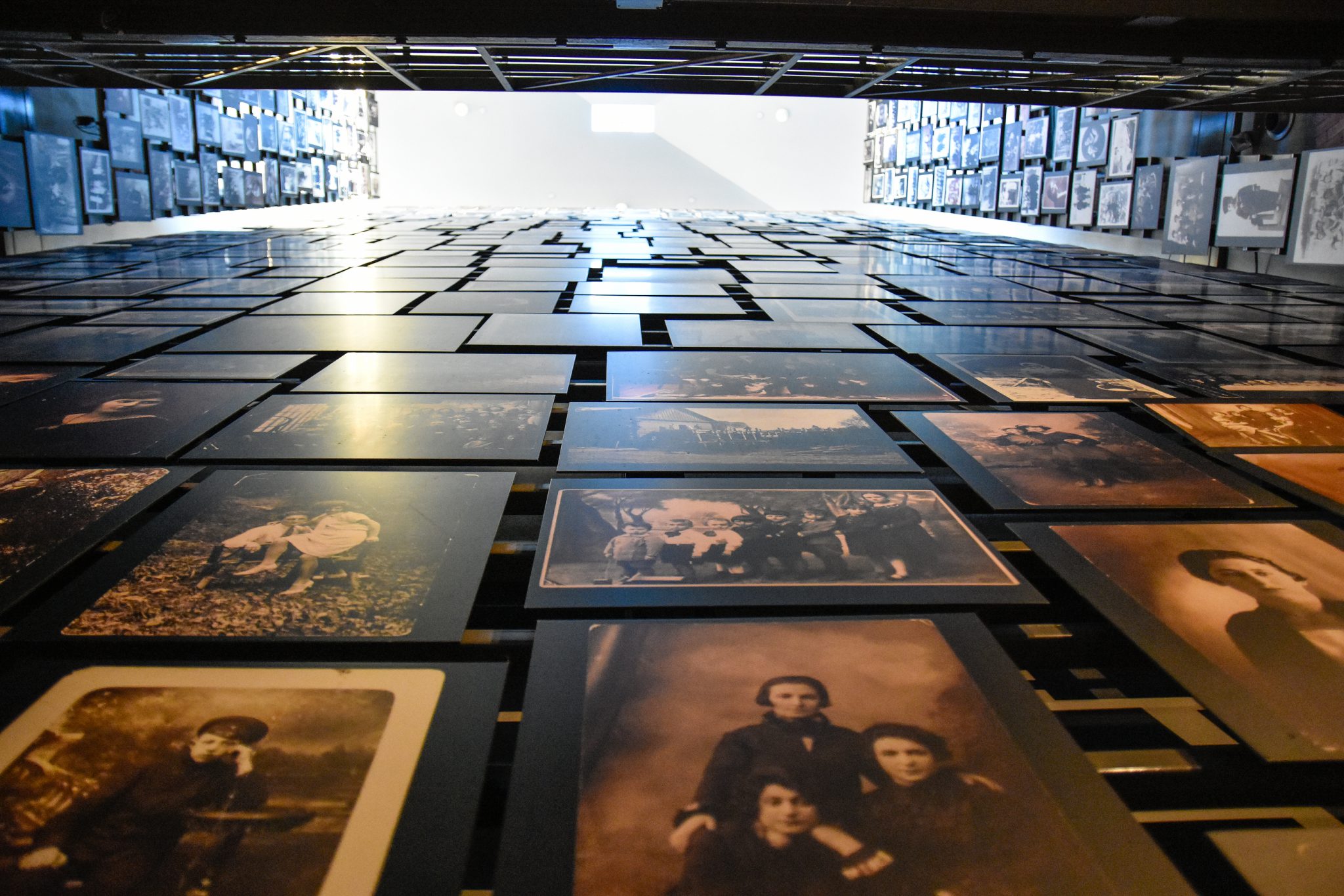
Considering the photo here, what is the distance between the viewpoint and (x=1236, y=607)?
107cm

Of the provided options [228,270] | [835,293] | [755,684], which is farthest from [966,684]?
[228,270]

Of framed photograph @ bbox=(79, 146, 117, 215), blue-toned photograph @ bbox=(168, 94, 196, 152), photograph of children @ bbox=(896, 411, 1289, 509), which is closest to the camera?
photograph of children @ bbox=(896, 411, 1289, 509)

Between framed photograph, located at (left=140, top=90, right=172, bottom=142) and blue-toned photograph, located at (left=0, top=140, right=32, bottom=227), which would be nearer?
blue-toned photograph, located at (left=0, top=140, right=32, bottom=227)

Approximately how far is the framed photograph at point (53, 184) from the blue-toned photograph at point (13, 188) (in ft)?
0.25

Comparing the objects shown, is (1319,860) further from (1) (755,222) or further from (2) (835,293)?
(1) (755,222)

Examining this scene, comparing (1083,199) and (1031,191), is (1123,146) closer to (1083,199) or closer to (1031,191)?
(1083,199)

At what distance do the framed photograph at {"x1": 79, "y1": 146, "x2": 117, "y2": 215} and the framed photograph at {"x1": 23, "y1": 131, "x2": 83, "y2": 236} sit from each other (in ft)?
0.44

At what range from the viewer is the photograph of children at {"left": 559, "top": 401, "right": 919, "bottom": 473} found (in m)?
1.55

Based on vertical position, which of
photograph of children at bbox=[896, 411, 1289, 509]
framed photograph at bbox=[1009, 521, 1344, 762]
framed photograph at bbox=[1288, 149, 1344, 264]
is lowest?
framed photograph at bbox=[1009, 521, 1344, 762]

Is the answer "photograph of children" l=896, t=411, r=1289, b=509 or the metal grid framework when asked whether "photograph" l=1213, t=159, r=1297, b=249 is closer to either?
the metal grid framework

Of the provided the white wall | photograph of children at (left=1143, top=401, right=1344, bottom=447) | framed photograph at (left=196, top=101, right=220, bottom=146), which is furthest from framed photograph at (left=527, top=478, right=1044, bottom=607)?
the white wall

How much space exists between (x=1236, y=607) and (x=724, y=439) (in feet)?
2.96

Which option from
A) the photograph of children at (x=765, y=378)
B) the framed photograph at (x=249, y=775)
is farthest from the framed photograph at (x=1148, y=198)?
the framed photograph at (x=249, y=775)

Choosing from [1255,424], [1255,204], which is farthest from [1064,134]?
[1255,424]
